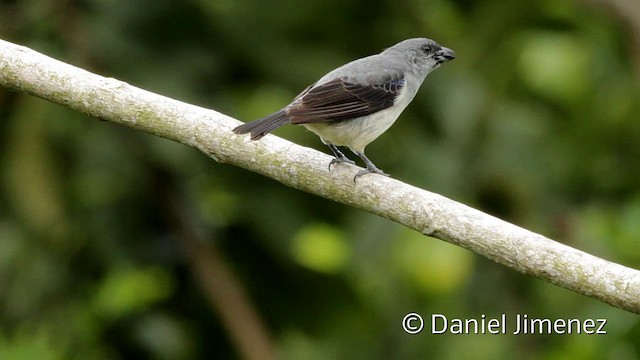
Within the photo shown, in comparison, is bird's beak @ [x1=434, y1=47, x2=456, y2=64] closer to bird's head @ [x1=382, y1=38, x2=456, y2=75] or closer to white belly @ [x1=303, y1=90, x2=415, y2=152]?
bird's head @ [x1=382, y1=38, x2=456, y2=75]

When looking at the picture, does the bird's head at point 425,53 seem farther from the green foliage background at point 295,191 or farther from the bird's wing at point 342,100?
the green foliage background at point 295,191

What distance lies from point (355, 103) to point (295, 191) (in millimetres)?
1125

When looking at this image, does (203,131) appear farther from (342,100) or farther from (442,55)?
(442,55)

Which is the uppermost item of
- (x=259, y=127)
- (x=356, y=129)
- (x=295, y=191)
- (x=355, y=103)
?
(x=259, y=127)

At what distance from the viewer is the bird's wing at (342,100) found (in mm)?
4836

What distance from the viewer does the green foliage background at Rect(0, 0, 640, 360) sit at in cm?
586

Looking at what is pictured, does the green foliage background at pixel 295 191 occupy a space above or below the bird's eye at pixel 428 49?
below

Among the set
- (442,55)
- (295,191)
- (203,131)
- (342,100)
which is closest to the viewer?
(203,131)

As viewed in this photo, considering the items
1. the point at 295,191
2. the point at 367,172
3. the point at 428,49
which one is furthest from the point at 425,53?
the point at 367,172

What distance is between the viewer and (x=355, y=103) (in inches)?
199

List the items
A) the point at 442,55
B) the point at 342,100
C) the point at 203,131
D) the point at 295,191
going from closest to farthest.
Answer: the point at 203,131, the point at 342,100, the point at 442,55, the point at 295,191

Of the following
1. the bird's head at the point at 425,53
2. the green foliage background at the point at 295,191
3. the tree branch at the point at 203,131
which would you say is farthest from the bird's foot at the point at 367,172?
the green foliage background at the point at 295,191

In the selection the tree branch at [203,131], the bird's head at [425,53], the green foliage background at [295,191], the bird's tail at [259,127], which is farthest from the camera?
the green foliage background at [295,191]

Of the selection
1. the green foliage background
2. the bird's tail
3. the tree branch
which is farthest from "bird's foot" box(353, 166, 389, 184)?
the green foliage background
